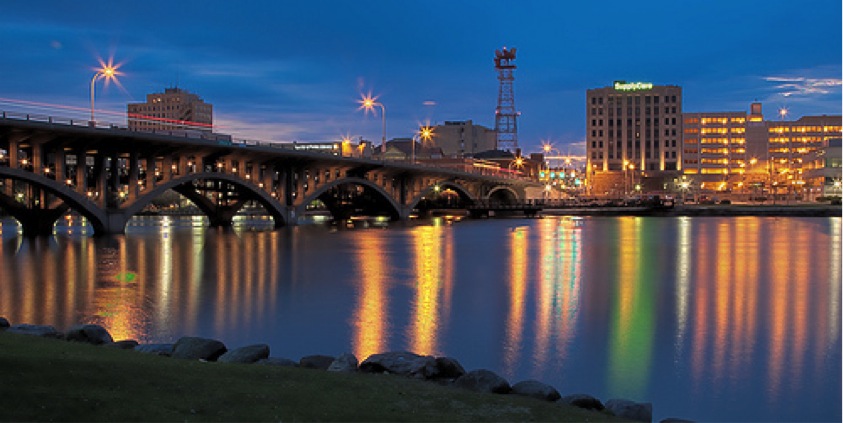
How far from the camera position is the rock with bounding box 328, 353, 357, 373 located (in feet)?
45.0

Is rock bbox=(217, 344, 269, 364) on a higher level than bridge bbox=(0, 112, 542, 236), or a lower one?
lower

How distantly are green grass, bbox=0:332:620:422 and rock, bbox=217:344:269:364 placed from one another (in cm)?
117

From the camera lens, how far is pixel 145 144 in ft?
216

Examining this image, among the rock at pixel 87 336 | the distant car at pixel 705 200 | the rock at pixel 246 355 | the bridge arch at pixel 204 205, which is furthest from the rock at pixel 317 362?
the distant car at pixel 705 200

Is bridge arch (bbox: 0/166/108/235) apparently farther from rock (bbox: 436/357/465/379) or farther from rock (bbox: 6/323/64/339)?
rock (bbox: 436/357/465/379)

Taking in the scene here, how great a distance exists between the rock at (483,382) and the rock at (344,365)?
1968mm

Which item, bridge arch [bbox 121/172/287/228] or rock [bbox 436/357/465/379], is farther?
bridge arch [bbox 121/172/287/228]

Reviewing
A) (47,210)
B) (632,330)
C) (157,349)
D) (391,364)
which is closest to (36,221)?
(47,210)

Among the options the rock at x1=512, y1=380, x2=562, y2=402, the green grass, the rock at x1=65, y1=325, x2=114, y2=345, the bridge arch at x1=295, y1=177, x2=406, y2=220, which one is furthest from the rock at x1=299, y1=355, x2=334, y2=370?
the bridge arch at x1=295, y1=177, x2=406, y2=220

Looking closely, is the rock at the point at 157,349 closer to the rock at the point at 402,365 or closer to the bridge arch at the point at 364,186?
the rock at the point at 402,365

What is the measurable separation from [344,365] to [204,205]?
8151cm

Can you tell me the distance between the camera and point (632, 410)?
12188 mm

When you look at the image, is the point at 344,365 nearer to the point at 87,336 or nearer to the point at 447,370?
the point at 447,370

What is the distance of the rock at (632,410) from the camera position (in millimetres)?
12090
